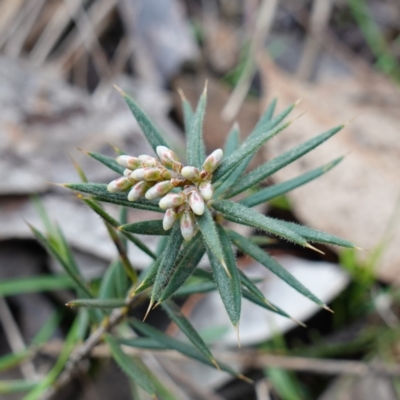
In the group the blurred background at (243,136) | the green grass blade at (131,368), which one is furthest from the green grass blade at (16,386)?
the green grass blade at (131,368)

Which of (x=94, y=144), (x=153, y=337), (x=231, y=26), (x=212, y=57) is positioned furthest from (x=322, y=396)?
(x=231, y=26)

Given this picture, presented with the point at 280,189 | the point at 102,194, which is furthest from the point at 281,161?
the point at 102,194

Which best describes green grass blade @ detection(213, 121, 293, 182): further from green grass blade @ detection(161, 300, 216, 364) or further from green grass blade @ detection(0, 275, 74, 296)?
green grass blade @ detection(0, 275, 74, 296)

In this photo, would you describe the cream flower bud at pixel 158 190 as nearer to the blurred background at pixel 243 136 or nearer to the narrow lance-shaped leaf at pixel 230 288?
the narrow lance-shaped leaf at pixel 230 288

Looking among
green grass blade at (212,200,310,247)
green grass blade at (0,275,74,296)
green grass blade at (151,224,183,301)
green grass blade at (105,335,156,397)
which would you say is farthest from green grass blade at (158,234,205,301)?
green grass blade at (0,275,74,296)

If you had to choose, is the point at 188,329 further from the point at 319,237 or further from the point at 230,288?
the point at 319,237
